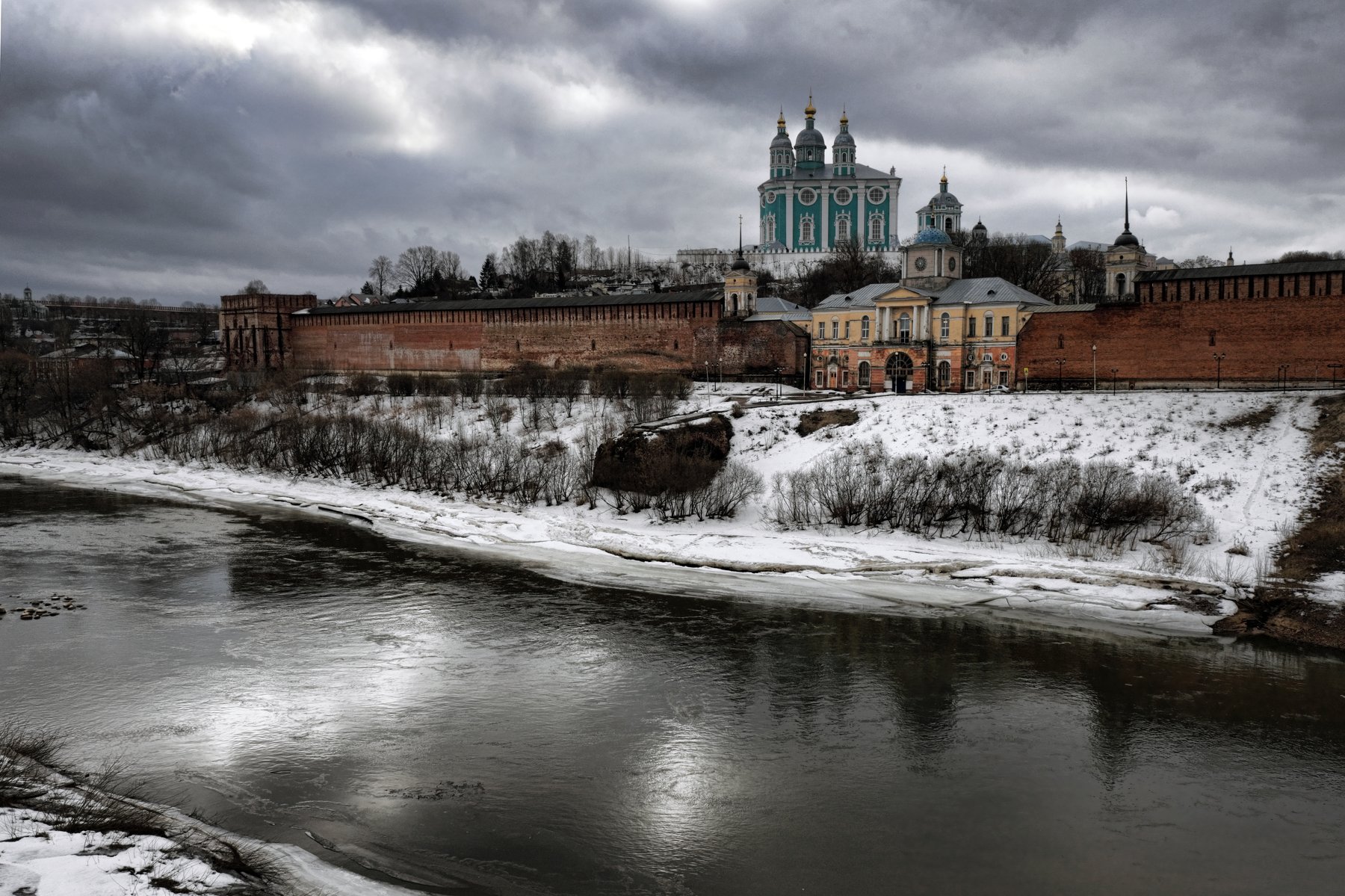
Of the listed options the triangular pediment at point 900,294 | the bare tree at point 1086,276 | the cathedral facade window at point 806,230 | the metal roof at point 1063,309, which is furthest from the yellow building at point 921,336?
the cathedral facade window at point 806,230

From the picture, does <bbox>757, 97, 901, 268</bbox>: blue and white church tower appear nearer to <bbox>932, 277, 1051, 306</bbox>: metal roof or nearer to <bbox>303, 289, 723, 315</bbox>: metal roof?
<bbox>303, 289, 723, 315</bbox>: metal roof

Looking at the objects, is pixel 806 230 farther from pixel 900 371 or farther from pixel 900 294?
pixel 900 371

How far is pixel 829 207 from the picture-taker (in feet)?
197

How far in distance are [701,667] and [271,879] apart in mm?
5350

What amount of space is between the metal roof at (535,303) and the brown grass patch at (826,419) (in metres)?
9.41

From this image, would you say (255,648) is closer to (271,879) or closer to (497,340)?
(271,879)

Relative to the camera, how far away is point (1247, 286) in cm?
2328

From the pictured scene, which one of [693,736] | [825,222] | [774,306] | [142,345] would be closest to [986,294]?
[774,306]

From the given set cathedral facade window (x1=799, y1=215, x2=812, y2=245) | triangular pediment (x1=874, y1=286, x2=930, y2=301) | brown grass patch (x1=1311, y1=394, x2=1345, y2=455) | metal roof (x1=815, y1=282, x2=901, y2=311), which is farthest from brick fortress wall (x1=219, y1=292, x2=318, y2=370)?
brown grass patch (x1=1311, y1=394, x2=1345, y2=455)

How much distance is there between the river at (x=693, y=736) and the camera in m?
6.92

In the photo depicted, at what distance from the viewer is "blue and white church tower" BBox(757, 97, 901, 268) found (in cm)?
5966

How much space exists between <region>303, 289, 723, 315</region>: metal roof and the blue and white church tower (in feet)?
82.6

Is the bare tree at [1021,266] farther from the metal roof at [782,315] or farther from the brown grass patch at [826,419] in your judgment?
the brown grass patch at [826,419]

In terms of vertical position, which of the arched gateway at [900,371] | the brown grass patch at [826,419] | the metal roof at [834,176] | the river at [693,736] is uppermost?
the metal roof at [834,176]
